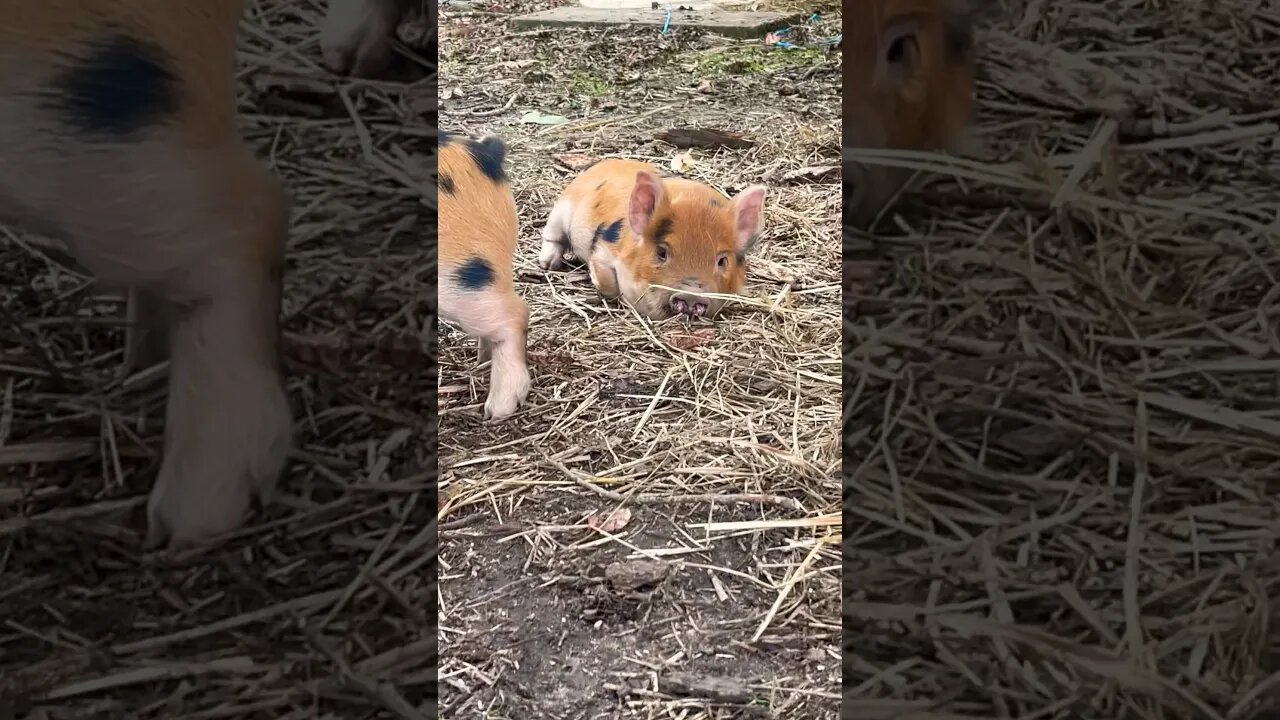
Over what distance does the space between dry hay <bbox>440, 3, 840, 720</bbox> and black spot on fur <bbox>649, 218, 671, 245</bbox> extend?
26cm

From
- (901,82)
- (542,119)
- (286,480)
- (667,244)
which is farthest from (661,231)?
(286,480)

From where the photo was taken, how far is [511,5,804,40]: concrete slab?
17.9 ft

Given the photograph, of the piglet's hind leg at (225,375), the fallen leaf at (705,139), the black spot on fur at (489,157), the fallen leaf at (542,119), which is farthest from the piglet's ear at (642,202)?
the piglet's hind leg at (225,375)

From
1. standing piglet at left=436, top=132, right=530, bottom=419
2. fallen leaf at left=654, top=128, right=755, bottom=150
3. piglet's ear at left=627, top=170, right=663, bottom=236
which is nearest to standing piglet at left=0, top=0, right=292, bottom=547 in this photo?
standing piglet at left=436, top=132, right=530, bottom=419

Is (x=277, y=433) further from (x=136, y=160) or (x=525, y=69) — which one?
(x=525, y=69)

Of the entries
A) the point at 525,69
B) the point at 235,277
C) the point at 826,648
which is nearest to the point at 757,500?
the point at 826,648

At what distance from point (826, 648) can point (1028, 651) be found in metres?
0.61

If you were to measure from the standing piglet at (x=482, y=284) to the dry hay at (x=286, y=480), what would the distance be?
1.34 metres

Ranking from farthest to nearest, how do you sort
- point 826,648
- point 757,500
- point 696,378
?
point 696,378 → point 757,500 → point 826,648

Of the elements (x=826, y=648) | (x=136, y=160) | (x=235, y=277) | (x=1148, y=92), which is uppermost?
(x=1148, y=92)

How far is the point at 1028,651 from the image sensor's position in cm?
128

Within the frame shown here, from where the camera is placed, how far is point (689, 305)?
329 cm

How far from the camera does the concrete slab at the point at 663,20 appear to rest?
5.46 m

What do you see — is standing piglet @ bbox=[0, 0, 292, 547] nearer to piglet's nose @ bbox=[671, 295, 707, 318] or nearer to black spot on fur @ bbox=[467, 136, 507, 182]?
black spot on fur @ bbox=[467, 136, 507, 182]
